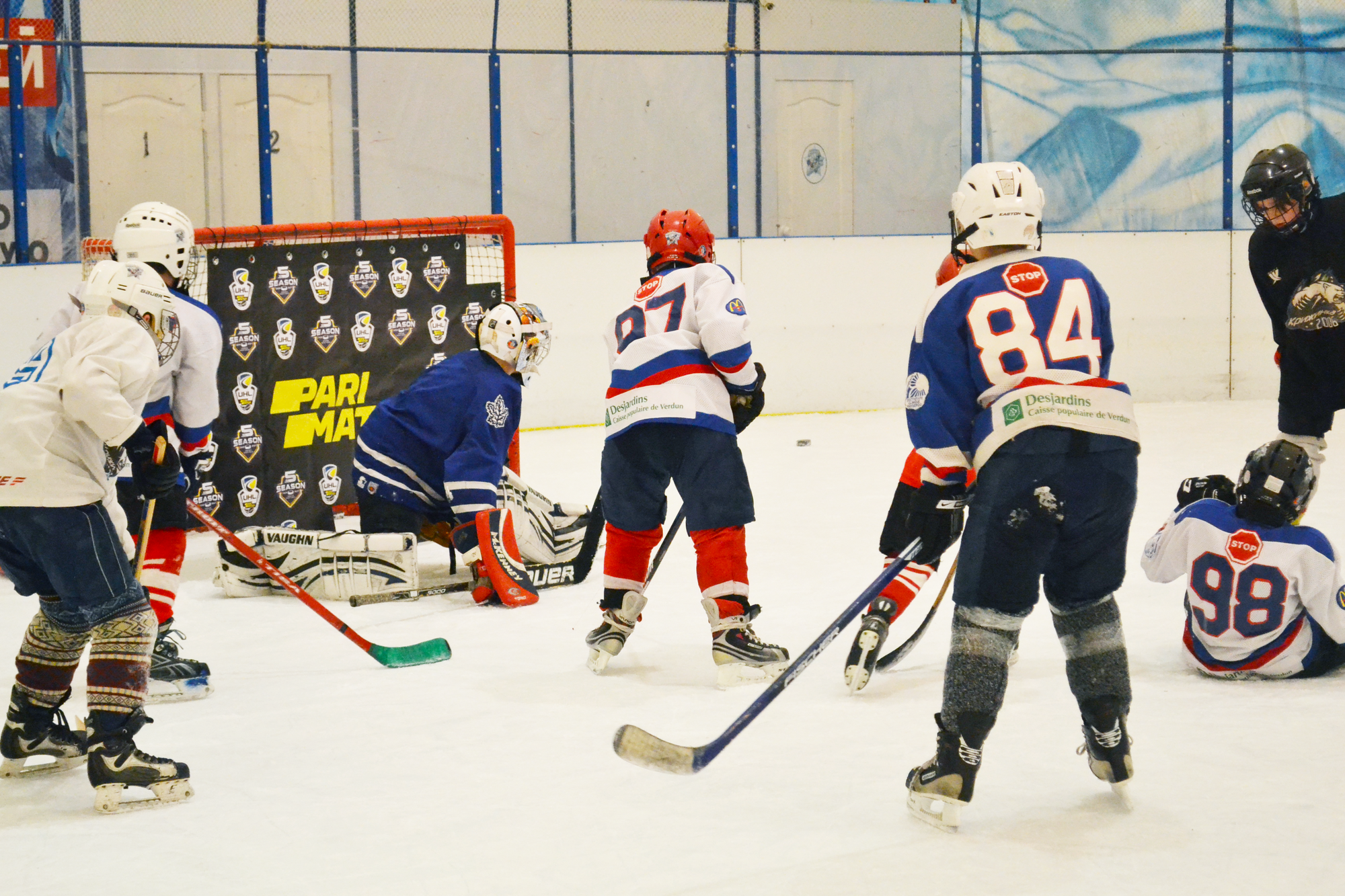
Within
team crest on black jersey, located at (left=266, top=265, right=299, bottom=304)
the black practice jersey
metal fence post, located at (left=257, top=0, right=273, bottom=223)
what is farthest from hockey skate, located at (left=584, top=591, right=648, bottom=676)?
metal fence post, located at (left=257, top=0, right=273, bottom=223)

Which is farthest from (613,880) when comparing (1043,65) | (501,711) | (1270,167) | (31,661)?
(1043,65)

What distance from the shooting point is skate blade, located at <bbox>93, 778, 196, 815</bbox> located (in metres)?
2.70

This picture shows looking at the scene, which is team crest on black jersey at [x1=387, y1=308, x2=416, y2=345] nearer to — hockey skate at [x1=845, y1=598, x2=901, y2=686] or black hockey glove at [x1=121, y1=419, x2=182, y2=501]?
black hockey glove at [x1=121, y1=419, x2=182, y2=501]

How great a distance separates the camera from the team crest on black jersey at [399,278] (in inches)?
223

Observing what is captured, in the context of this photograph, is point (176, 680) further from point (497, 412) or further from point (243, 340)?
point (243, 340)

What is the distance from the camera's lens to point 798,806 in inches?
106

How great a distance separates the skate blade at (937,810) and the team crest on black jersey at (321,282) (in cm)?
366

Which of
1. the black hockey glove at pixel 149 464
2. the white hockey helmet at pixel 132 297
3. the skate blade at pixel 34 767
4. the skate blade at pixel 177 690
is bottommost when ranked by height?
the skate blade at pixel 34 767

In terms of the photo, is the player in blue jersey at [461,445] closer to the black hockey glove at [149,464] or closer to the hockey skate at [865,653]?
the hockey skate at [865,653]

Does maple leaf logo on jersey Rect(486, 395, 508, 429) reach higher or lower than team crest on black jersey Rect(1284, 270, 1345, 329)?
lower

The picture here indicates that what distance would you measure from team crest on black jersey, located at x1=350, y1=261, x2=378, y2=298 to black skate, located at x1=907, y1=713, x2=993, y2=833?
3668 mm

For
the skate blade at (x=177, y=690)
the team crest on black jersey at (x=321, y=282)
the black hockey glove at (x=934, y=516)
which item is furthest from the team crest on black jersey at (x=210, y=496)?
the black hockey glove at (x=934, y=516)

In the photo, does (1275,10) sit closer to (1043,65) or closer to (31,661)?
(1043,65)

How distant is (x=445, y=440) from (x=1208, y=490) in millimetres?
2391
